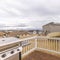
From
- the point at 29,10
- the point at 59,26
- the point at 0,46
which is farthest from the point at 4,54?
the point at 59,26

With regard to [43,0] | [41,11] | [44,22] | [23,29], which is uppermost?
[43,0]

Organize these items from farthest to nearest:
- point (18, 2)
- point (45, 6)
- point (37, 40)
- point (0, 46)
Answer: point (45, 6) → point (37, 40) → point (18, 2) → point (0, 46)

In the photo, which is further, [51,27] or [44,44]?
[51,27]

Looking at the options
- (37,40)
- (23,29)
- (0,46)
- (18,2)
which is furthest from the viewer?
(23,29)

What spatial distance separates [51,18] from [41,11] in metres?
1.04

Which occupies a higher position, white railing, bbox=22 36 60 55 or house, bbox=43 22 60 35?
house, bbox=43 22 60 35

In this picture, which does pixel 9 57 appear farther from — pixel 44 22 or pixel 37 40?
pixel 44 22

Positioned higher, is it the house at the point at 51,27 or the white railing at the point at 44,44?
the house at the point at 51,27

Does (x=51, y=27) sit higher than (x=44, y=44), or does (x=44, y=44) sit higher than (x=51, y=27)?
(x=51, y=27)

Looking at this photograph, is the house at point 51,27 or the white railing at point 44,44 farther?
the house at point 51,27

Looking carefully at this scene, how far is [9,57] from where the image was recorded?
69.1 inches

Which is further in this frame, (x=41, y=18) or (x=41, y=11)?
(x=41, y=18)

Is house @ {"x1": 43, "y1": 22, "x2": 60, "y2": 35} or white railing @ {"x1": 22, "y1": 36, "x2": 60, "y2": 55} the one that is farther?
house @ {"x1": 43, "y1": 22, "x2": 60, "y2": 35}

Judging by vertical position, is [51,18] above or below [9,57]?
above
